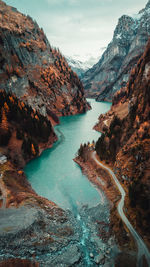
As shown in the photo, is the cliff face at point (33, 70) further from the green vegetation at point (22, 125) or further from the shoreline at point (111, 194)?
the shoreline at point (111, 194)

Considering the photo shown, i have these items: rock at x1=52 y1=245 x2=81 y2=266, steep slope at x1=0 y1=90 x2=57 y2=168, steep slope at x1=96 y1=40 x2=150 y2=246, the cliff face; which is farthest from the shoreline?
the cliff face

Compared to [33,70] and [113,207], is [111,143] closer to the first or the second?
[113,207]

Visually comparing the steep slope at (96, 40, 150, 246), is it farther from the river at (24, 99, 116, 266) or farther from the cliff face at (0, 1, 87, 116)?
the cliff face at (0, 1, 87, 116)

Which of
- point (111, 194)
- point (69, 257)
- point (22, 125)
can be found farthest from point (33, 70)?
point (69, 257)

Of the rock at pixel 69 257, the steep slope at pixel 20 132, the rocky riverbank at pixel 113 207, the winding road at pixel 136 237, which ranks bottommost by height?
the rock at pixel 69 257

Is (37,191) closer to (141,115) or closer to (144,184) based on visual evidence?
(144,184)

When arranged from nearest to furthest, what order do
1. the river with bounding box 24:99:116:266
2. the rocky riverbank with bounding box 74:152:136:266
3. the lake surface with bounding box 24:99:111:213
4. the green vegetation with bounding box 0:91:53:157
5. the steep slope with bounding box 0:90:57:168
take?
1. the rocky riverbank with bounding box 74:152:136:266
2. the river with bounding box 24:99:116:266
3. the lake surface with bounding box 24:99:111:213
4. the steep slope with bounding box 0:90:57:168
5. the green vegetation with bounding box 0:91:53:157

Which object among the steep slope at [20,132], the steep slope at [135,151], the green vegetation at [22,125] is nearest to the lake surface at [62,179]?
the steep slope at [20,132]
